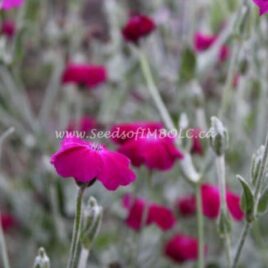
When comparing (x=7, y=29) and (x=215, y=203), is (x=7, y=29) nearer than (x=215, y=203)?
No

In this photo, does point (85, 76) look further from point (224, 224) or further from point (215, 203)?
point (224, 224)

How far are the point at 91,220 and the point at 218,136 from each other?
0.66ft

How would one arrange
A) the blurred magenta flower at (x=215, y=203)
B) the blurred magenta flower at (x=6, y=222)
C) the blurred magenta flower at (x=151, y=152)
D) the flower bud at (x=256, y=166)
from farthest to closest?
the blurred magenta flower at (x=6, y=222) → the blurred magenta flower at (x=215, y=203) → the blurred magenta flower at (x=151, y=152) → the flower bud at (x=256, y=166)

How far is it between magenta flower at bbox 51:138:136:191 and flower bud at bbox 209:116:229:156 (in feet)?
0.51

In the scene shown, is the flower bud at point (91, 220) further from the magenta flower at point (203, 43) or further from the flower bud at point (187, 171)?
the magenta flower at point (203, 43)

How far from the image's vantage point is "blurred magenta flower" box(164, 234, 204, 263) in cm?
121

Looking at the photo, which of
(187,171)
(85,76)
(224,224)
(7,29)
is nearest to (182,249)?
(187,171)

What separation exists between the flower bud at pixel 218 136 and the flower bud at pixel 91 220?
0.60 ft

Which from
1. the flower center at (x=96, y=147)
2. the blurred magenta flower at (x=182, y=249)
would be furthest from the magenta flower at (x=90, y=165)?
the blurred magenta flower at (x=182, y=249)

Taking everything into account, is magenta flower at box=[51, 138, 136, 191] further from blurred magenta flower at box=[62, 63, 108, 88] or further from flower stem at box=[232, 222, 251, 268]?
blurred magenta flower at box=[62, 63, 108, 88]

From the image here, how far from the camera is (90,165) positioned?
660 millimetres

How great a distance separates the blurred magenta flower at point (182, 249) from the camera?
1.21 m

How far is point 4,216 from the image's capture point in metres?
1.48

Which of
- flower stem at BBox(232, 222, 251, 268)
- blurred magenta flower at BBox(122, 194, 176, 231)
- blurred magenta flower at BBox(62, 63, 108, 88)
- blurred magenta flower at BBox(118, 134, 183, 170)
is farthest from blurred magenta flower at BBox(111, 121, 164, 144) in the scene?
blurred magenta flower at BBox(62, 63, 108, 88)
